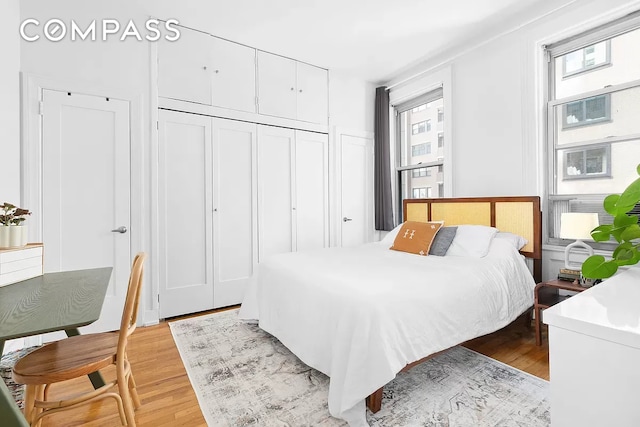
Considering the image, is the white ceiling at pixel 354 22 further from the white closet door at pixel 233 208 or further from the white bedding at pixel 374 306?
the white bedding at pixel 374 306

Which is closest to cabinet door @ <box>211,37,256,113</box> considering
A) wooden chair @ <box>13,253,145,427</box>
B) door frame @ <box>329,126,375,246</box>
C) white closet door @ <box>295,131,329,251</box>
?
white closet door @ <box>295,131,329,251</box>

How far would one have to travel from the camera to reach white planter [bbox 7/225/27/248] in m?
1.61

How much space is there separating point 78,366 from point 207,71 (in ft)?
9.99

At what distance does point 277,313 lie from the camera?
2.37 m

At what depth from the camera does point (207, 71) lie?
3432 mm

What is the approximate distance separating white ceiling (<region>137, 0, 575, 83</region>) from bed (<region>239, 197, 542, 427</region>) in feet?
5.99

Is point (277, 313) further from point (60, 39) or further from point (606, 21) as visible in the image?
point (606, 21)

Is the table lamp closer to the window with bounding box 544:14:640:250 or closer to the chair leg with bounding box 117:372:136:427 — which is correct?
the window with bounding box 544:14:640:250

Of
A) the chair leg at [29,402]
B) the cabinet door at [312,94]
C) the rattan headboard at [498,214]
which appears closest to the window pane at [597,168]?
the rattan headboard at [498,214]

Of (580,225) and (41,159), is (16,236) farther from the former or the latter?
(580,225)

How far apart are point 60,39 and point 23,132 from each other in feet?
2.88

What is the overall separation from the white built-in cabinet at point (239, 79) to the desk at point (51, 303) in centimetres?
222

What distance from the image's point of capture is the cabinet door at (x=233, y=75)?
3480 millimetres

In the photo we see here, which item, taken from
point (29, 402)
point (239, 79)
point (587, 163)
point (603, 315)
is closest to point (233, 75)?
point (239, 79)
